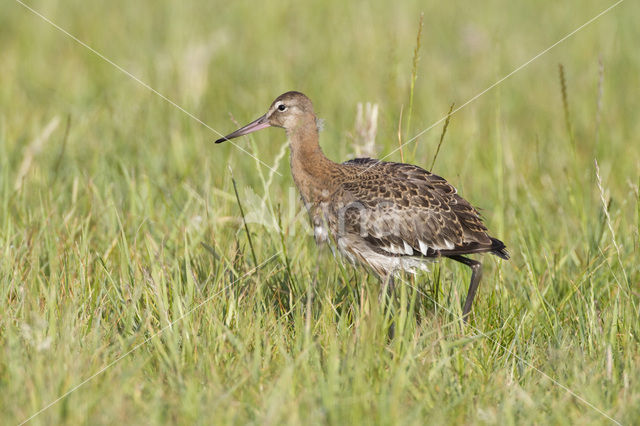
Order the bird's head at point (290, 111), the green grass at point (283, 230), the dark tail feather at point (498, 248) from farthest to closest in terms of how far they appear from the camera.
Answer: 1. the bird's head at point (290, 111)
2. the dark tail feather at point (498, 248)
3. the green grass at point (283, 230)

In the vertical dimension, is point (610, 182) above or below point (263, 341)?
above

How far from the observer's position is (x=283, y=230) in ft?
18.4

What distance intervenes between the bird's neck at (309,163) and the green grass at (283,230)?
0.28 metres

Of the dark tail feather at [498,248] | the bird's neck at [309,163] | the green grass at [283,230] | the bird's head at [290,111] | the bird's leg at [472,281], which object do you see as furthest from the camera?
the bird's head at [290,111]

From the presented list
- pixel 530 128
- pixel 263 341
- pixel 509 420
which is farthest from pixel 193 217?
pixel 530 128

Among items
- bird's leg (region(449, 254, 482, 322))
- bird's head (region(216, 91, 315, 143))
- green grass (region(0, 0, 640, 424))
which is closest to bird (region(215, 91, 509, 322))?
bird's leg (region(449, 254, 482, 322))

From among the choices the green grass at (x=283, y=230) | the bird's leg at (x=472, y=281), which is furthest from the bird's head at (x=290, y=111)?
the bird's leg at (x=472, y=281)

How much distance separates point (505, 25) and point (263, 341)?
796 cm

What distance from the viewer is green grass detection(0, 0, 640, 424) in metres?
3.58

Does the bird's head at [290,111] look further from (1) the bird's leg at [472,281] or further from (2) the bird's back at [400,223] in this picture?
(1) the bird's leg at [472,281]

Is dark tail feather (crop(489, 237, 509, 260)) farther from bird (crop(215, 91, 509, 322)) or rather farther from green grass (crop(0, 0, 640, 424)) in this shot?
green grass (crop(0, 0, 640, 424))

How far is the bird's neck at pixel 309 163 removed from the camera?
498cm

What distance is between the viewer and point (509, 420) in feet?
11.0

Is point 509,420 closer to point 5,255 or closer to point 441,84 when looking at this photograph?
point 5,255
